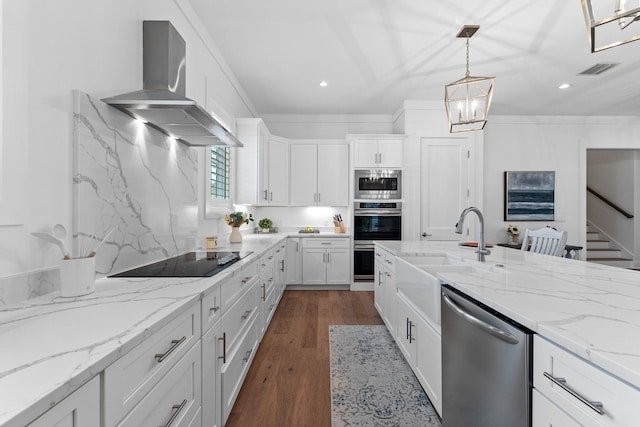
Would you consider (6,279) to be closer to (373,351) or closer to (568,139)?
(373,351)

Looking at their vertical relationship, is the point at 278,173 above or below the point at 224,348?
above

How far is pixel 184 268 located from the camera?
167cm

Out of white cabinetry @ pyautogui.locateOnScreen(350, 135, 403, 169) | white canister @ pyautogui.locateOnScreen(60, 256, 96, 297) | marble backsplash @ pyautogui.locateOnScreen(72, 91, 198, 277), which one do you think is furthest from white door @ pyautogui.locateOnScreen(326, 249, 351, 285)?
white canister @ pyautogui.locateOnScreen(60, 256, 96, 297)

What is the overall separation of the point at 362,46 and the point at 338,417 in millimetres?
3201

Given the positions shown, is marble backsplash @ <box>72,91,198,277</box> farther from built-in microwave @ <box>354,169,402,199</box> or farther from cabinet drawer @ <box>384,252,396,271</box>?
built-in microwave @ <box>354,169,402,199</box>

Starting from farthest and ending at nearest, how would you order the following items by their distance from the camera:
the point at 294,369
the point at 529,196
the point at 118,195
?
the point at 529,196 → the point at 294,369 → the point at 118,195

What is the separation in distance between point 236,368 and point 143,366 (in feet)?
3.50

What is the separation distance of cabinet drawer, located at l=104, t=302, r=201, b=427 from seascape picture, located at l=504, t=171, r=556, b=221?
5.56 meters

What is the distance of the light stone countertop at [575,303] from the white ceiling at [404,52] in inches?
86.0

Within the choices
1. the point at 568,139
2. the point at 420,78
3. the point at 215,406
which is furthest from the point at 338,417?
the point at 568,139

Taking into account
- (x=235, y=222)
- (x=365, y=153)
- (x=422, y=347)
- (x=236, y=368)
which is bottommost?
(x=236, y=368)

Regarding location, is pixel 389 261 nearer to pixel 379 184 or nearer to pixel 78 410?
pixel 379 184


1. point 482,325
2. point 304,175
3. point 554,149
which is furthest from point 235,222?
point 554,149

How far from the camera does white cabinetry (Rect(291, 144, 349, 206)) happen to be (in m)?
4.82
